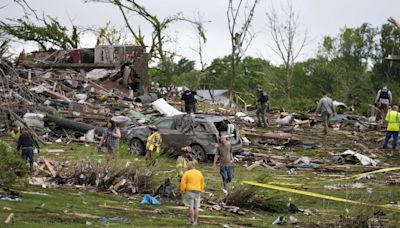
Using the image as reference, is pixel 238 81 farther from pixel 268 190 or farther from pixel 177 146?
pixel 268 190

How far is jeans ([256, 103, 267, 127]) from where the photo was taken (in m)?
31.3

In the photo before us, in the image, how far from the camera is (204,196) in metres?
17.1

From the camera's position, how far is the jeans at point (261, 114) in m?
31.3

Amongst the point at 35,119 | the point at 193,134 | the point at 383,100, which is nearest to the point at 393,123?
the point at 383,100

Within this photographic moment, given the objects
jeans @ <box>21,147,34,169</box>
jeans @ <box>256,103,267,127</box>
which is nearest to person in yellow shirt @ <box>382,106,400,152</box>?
jeans @ <box>256,103,267,127</box>

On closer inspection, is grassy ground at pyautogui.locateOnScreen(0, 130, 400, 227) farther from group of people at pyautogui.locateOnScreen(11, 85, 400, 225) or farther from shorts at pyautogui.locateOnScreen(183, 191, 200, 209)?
group of people at pyautogui.locateOnScreen(11, 85, 400, 225)

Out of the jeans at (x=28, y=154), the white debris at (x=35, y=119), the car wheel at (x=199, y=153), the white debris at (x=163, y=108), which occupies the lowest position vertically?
the car wheel at (x=199, y=153)

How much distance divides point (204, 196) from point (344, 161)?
8.56 meters

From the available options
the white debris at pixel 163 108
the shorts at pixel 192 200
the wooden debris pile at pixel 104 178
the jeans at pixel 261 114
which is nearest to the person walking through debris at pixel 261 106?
the jeans at pixel 261 114

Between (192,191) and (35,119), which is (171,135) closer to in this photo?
(35,119)

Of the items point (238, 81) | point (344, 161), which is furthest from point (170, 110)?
point (238, 81)

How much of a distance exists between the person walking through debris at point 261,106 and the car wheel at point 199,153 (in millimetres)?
7276

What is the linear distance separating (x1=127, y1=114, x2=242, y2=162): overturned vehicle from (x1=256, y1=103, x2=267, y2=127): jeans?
20.8 ft

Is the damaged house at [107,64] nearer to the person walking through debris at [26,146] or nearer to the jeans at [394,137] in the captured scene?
the jeans at [394,137]
